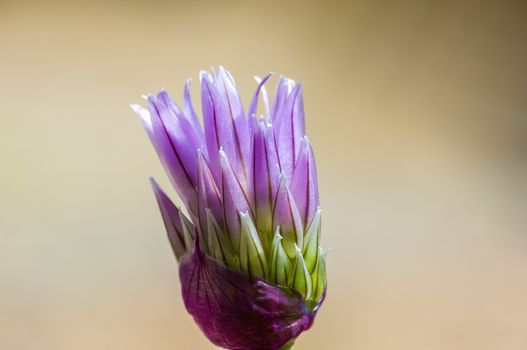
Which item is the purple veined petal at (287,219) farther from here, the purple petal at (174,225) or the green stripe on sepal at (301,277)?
the purple petal at (174,225)

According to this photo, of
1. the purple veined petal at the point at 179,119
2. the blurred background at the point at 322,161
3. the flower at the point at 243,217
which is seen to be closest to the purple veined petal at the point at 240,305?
the flower at the point at 243,217

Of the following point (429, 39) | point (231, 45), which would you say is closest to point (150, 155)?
point (231, 45)

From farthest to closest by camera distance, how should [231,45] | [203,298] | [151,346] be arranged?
[231,45] → [151,346] → [203,298]

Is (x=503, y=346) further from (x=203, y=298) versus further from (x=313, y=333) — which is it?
(x=203, y=298)

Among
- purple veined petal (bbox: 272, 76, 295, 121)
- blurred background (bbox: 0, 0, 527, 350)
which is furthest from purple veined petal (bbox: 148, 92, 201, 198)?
blurred background (bbox: 0, 0, 527, 350)

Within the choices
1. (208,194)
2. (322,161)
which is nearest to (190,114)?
(208,194)

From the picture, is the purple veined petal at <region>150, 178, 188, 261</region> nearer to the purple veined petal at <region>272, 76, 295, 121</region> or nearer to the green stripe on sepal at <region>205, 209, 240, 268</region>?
the green stripe on sepal at <region>205, 209, 240, 268</region>

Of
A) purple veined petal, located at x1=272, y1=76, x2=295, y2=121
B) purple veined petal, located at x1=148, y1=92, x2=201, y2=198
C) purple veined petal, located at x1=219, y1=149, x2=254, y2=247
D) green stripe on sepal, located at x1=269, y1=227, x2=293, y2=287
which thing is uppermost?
purple veined petal, located at x1=272, y1=76, x2=295, y2=121
